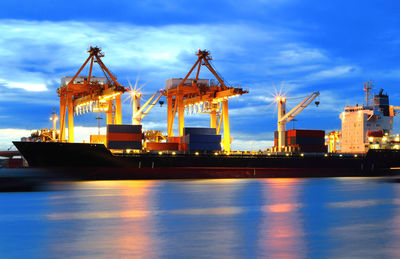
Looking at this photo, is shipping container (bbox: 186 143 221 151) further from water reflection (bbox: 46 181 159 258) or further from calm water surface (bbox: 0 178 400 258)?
water reflection (bbox: 46 181 159 258)

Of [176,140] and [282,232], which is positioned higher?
[176,140]

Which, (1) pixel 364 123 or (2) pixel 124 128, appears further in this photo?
(1) pixel 364 123

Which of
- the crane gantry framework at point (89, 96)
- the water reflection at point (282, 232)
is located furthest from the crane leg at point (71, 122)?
the water reflection at point (282, 232)

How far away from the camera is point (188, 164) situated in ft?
155

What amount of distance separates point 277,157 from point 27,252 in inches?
1633

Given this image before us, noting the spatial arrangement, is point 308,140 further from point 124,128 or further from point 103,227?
point 103,227

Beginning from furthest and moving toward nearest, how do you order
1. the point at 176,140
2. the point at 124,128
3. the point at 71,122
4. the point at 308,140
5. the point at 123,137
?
the point at 71,122 < the point at 308,140 < the point at 176,140 < the point at 124,128 < the point at 123,137

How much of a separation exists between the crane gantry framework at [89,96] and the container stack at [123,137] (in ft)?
17.4

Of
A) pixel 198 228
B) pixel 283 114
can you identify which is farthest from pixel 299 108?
pixel 198 228

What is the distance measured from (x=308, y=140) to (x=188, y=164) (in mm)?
14198

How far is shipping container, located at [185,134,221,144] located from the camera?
48.1 metres

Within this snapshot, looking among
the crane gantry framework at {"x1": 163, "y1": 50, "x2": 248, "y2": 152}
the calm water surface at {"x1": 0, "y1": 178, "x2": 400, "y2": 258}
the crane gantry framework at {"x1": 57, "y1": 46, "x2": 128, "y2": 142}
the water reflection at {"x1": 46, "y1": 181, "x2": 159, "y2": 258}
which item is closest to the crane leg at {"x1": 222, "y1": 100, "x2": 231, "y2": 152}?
the crane gantry framework at {"x1": 163, "y1": 50, "x2": 248, "y2": 152}

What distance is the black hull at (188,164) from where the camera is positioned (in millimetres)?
44062

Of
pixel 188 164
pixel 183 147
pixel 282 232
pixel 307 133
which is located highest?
pixel 307 133
